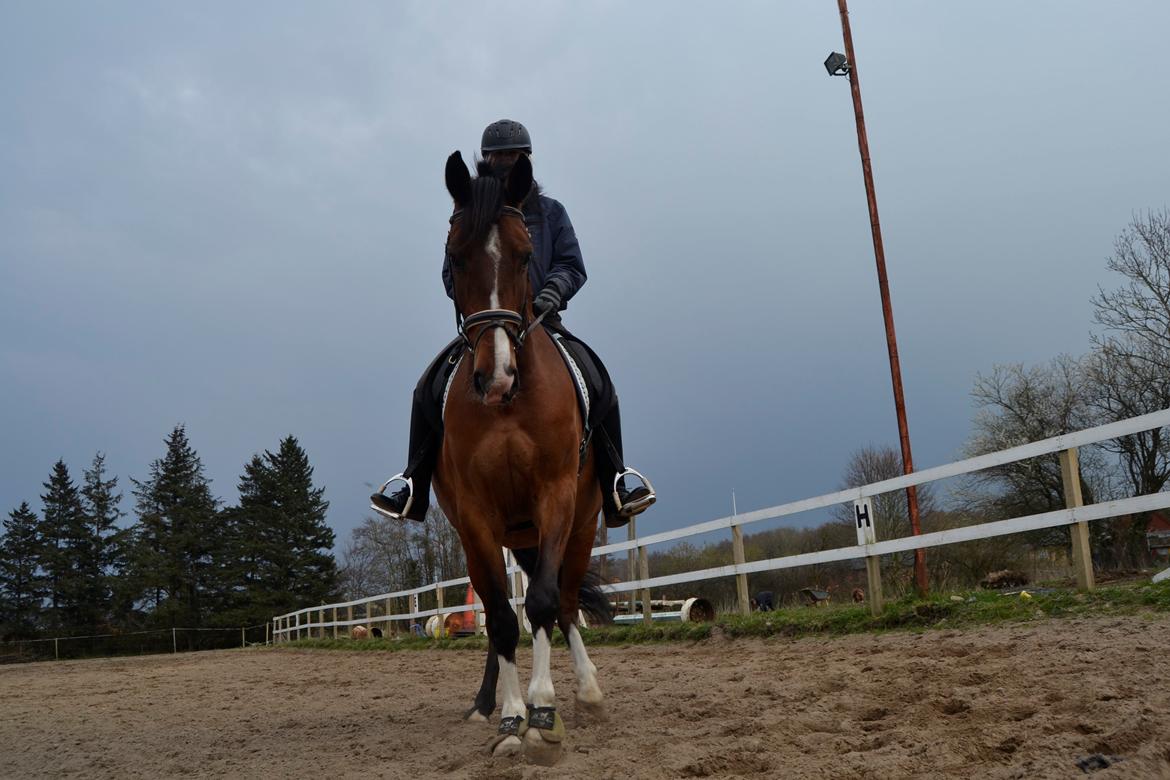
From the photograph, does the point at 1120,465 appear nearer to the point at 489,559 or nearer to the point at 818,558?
the point at 818,558

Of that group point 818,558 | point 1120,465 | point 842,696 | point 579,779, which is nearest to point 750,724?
point 842,696

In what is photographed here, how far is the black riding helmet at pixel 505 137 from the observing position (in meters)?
5.85

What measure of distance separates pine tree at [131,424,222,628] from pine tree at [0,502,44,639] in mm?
5854

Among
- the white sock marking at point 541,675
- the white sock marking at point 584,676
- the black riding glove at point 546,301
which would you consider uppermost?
the black riding glove at point 546,301

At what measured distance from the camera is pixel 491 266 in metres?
4.42

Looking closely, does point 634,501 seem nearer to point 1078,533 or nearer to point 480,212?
point 480,212

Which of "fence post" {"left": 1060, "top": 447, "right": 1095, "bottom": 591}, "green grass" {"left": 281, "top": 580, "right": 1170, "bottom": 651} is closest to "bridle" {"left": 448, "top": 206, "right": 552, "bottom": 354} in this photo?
"green grass" {"left": 281, "top": 580, "right": 1170, "bottom": 651}

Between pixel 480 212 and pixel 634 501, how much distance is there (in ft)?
8.37

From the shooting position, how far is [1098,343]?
28203mm

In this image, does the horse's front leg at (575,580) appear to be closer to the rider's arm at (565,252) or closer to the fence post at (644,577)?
the rider's arm at (565,252)

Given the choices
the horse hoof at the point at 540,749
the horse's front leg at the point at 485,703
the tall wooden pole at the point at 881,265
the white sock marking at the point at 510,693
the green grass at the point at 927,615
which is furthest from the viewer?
the tall wooden pole at the point at 881,265

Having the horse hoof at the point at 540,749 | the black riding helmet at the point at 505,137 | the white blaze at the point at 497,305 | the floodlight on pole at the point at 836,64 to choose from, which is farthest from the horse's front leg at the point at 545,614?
the floodlight on pole at the point at 836,64

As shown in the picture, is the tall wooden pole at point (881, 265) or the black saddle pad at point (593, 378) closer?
the black saddle pad at point (593, 378)

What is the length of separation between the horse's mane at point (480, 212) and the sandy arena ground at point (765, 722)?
104 inches
